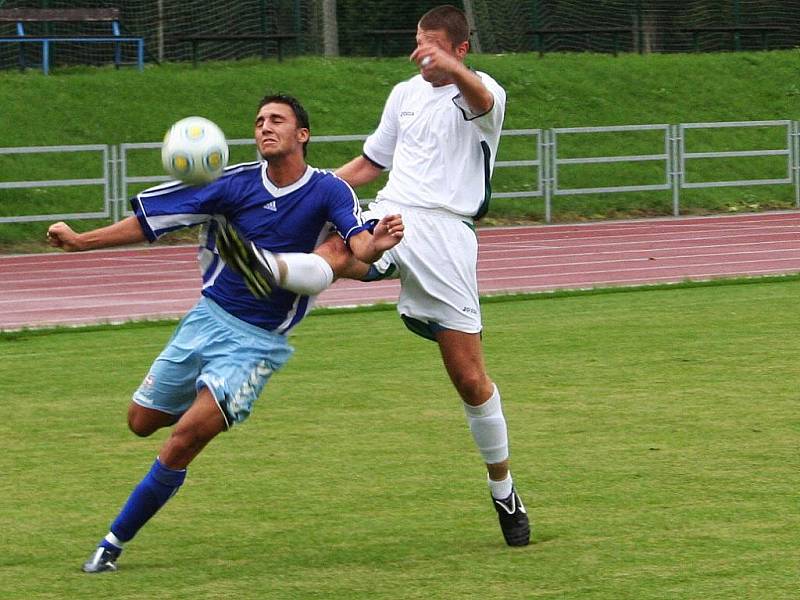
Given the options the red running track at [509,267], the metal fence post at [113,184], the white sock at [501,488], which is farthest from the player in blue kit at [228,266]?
the metal fence post at [113,184]

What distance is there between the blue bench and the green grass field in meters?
15.9

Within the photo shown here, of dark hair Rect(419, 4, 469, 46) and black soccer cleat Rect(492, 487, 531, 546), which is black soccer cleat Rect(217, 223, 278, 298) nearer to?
dark hair Rect(419, 4, 469, 46)

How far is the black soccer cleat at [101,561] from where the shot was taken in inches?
234

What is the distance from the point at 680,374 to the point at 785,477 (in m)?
3.11

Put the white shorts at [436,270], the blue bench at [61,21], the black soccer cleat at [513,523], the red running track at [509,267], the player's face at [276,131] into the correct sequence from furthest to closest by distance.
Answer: the blue bench at [61,21] → the red running track at [509,267] → the white shorts at [436,270] → the black soccer cleat at [513,523] → the player's face at [276,131]

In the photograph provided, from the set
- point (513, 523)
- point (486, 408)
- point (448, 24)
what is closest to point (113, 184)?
point (448, 24)

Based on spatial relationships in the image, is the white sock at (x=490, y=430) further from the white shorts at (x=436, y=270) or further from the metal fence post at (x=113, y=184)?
the metal fence post at (x=113, y=184)

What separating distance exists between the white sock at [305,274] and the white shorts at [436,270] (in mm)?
561

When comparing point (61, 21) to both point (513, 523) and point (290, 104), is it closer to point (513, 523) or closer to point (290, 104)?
point (290, 104)

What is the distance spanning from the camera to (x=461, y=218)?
658cm

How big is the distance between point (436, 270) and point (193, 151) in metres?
1.12

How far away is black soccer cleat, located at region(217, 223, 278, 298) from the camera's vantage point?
5.80 m

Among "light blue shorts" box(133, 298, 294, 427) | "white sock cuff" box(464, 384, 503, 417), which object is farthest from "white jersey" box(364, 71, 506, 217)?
"light blue shorts" box(133, 298, 294, 427)

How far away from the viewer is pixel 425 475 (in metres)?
7.65
